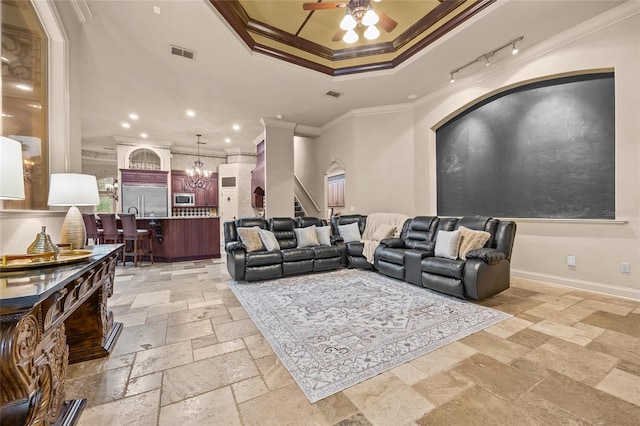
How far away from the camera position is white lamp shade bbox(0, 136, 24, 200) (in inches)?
47.6

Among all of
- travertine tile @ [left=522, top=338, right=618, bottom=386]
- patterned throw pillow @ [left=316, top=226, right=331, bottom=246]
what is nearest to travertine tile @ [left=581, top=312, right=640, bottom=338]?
travertine tile @ [left=522, top=338, right=618, bottom=386]

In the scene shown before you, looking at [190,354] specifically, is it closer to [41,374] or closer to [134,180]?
[41,374]

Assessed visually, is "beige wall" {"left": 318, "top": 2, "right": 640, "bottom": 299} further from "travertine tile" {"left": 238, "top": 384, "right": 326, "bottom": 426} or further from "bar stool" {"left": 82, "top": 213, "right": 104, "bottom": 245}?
"bar stool" {"left": 82, "top": 213, "right": 104, "bottom": 245}

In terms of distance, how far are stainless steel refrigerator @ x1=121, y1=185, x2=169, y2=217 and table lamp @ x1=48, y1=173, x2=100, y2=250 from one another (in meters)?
7.21

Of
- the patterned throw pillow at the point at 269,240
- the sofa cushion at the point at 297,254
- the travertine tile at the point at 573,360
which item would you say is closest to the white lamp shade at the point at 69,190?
the patterned throw pillow at the point at 269,240

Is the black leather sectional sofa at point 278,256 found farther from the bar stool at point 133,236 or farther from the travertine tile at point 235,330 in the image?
the bar stool at point 133,236

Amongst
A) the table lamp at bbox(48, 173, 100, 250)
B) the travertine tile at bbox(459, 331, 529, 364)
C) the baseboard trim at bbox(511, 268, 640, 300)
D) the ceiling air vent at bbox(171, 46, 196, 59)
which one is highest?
the ceiling air vent at bbox(171, 46, 196, 59)

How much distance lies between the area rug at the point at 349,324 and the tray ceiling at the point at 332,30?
3338 mm

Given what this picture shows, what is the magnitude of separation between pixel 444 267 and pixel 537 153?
2465 mm

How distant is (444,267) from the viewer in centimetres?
332

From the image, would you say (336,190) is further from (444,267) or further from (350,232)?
(444,267)

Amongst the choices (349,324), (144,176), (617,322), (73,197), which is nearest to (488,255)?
(617,322)

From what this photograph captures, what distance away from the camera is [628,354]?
79.5 inches

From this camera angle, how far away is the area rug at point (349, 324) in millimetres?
1902
